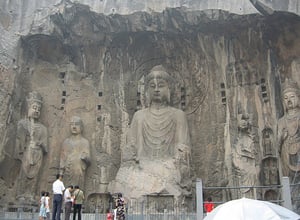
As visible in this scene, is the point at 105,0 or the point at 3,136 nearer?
the point at 3,136

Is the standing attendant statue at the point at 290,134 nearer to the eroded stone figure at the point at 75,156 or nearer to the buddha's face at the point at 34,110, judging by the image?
the eroded stone figure at the point at 75,156

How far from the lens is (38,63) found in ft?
41.3

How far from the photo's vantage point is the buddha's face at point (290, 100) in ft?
34.4

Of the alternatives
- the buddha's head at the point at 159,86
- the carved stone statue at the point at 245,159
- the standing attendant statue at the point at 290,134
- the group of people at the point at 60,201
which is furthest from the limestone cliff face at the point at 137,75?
the group of people at the point at 60,201

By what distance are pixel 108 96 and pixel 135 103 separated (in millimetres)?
822

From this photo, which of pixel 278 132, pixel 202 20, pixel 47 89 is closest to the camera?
pixel 278 132

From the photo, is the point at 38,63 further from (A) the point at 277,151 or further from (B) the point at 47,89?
(A) the point at 277,151

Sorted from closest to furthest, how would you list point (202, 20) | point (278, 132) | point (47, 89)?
point (278, 132) → point (202, 20) → point (47, 89)

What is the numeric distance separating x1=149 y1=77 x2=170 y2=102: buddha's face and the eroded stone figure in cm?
215

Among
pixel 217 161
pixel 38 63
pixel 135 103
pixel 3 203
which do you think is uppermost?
pixel 38 63

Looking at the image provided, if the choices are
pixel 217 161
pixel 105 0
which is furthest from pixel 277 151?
pixel 105 0

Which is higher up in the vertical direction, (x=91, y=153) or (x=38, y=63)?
(x=38, y=63)

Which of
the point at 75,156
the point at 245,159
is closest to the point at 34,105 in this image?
the point at 75,156

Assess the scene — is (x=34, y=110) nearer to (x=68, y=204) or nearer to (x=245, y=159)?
(x=68, y=204)
